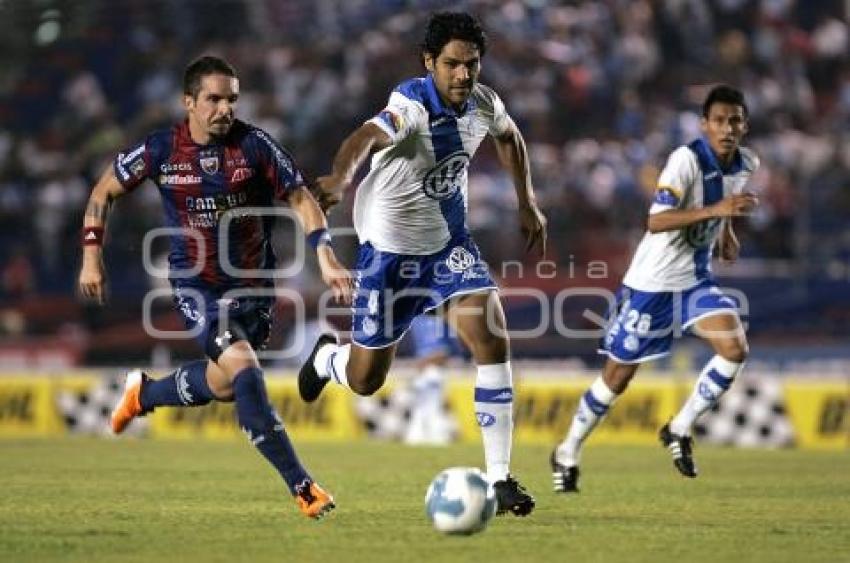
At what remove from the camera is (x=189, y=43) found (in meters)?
23.0

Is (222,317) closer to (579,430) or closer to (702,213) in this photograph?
(579,430)

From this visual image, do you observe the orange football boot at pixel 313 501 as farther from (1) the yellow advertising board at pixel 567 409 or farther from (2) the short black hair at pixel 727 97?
(1) the yellow advertising board at pixel 567 409

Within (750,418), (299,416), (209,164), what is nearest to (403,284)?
(209,164)

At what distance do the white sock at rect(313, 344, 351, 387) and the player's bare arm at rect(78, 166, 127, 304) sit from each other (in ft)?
5.57

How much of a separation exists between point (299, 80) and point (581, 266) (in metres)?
5.83

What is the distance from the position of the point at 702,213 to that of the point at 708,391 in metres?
1.38

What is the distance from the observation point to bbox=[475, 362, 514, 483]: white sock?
333 inches

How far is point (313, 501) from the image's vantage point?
7938 millimetres

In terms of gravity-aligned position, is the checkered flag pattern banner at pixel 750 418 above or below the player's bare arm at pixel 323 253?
below

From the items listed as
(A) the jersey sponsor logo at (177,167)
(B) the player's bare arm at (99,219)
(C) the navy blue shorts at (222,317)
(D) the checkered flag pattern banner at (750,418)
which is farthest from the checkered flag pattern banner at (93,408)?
(A) the jersey sponsor logo at (177,167)

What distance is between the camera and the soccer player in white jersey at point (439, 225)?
837cm

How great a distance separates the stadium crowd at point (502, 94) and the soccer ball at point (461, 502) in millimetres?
10662

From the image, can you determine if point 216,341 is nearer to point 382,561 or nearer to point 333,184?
point 333,184

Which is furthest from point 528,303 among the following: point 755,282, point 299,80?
point 299,80
